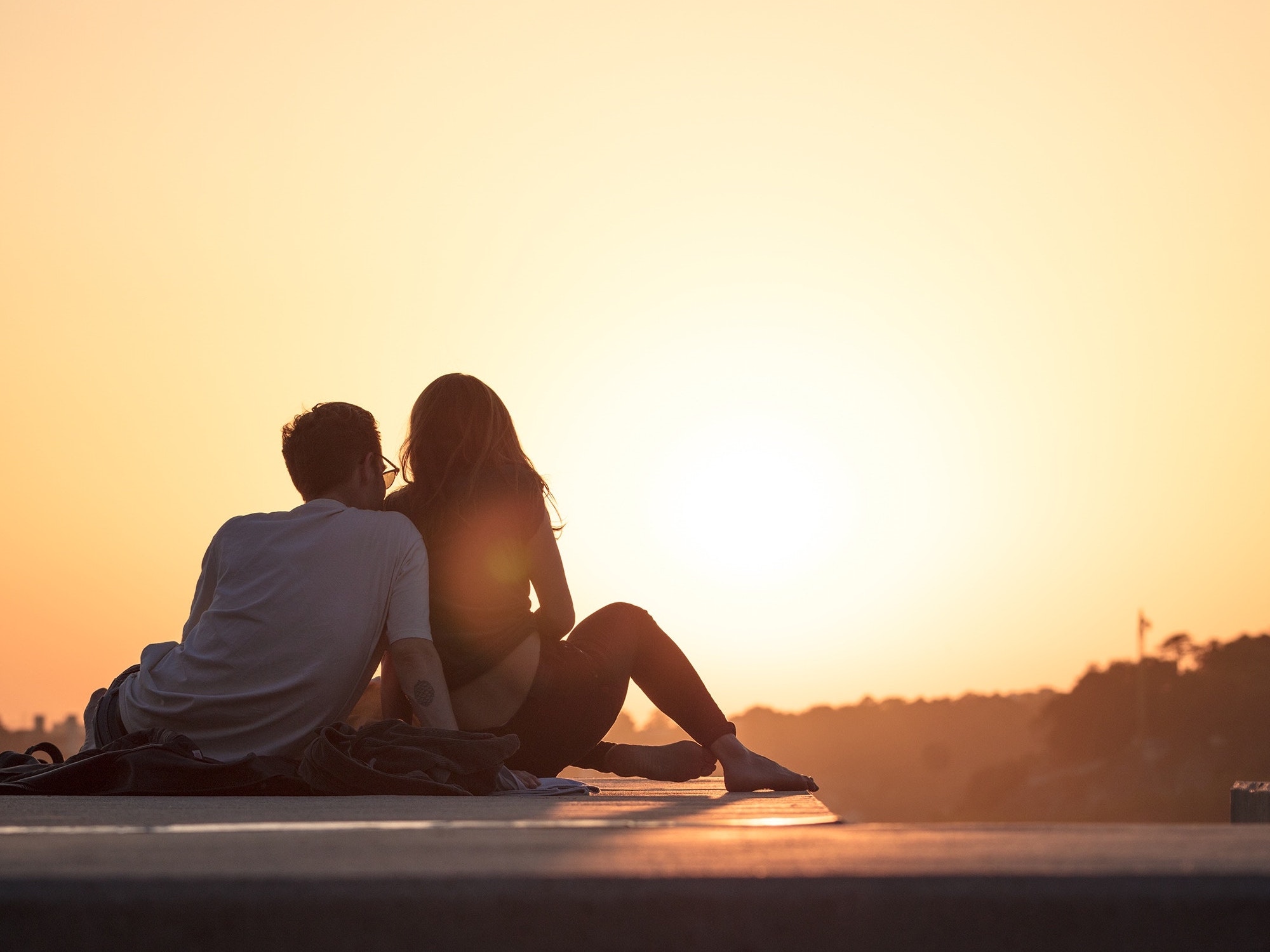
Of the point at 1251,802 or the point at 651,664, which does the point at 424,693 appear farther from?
the point at 1251,802

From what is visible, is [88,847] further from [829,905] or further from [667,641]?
[667,641]

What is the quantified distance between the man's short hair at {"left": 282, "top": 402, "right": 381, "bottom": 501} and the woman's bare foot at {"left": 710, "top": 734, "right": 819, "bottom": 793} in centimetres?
154

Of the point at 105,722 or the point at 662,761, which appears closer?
the point at 105,722

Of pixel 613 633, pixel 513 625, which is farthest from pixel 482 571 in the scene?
pixel 613 633

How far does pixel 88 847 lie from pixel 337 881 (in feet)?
1.74

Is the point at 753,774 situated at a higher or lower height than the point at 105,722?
lower

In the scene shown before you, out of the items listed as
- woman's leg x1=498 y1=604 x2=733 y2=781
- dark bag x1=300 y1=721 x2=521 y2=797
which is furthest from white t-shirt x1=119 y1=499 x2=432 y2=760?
woman's leg x1=498 y1=604 x2=733 y2=781

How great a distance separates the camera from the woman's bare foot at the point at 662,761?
4.75 metres

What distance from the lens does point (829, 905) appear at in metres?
1.46

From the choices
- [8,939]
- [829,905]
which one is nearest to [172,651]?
[8,939]

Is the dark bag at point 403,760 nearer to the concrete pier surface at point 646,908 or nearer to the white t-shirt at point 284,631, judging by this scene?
the white t-shirt at point 284,631

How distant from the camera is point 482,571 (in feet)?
15.2

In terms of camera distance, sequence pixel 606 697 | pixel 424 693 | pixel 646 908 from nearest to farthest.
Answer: pixel 646 908 → pixel 424 693 → pixel 606 697

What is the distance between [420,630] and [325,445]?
0.69m
